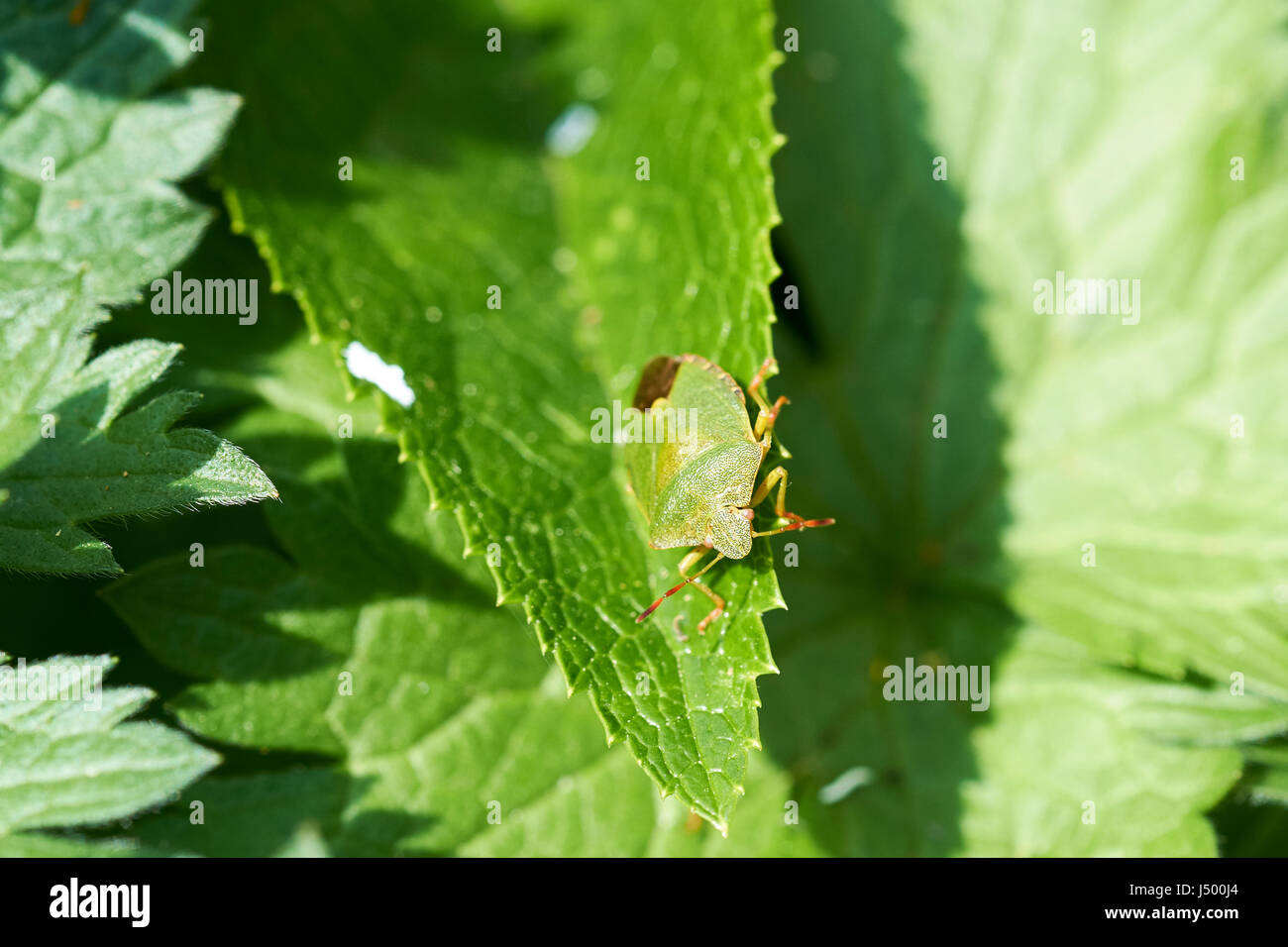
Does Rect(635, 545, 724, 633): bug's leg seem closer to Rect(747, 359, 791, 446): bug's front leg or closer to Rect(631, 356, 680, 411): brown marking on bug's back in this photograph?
Rect(747, 359, 791, 446): bug's front leg

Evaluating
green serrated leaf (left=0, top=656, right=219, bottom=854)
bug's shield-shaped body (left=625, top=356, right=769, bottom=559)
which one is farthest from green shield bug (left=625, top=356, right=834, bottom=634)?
green serrated leaf (left=0, top=656, right=219, bottom=854)

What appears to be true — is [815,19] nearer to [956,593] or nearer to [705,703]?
[956,593]

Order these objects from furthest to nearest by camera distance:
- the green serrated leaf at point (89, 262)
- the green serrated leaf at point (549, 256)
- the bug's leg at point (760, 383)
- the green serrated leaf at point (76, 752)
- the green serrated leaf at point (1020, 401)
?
the green serrated leaf at point (1020, 401) < the bug's leg at point (760, 383) < the green serrated leaf at point (549, 256) < the green serrated leaf at point (89, 262) < the green serrated leaf at point (76, 752)

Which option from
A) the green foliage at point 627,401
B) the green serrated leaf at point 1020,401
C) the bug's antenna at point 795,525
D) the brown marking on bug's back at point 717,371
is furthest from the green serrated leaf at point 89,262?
the green serrated leaf at point 1020,401

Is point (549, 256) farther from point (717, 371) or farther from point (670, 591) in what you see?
point (670, 591)

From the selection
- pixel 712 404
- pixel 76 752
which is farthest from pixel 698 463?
pixel 76 752

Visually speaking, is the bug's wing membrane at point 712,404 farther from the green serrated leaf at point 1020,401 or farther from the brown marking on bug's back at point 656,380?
the green serrated leaf at point 1020,401

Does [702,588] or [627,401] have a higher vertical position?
[627,401]
